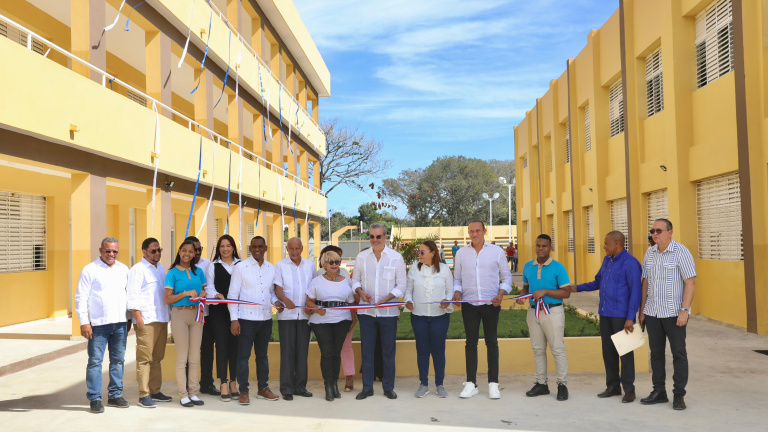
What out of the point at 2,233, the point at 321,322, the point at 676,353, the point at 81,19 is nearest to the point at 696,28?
the point at 676,353

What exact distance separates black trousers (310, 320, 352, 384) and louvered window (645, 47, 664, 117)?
41.4ft

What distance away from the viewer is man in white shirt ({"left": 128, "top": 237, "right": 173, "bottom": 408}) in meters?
7.26

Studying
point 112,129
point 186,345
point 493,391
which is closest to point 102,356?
point 186,345

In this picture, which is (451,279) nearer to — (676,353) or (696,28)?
(676,353)

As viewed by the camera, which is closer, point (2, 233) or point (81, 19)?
point (81, 19)

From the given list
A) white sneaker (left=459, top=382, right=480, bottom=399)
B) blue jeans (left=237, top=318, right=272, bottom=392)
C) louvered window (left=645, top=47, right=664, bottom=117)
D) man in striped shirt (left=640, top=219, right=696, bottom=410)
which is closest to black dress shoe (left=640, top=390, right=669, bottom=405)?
man in striped shirt (left=640, top=219, right=696, bottom=410)

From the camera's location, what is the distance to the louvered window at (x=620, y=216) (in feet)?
67.6

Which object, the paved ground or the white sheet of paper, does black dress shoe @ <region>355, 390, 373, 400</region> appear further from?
the white sheet of paper

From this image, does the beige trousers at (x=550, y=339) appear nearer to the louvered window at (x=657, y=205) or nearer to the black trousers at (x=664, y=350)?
the black trousers at (x=664, y=350)

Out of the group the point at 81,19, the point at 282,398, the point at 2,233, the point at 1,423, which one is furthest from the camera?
the point at 2,233

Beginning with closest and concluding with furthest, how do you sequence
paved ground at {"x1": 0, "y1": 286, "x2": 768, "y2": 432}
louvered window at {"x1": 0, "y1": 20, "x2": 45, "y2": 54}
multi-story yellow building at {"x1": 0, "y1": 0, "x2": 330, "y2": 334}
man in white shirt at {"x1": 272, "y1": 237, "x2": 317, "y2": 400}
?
paved ground at {"x1": 0, "y1": 286, "x2": 768, "y2": 432}, man in white shirt at {"x1": 272, "y1": 237, "x2": 317, "y2": 400}, multi-story yellow building at {"x1": 0, "y1": 0, "x2": 330, "y2": 334}, louvered window at {"x1": 0, "y1": 20, "x2": 45, "y2": 54}

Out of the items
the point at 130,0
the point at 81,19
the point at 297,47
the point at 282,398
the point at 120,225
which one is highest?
the point at 297,47

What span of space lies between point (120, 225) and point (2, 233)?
5.33 metres

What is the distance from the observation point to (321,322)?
773 cm
